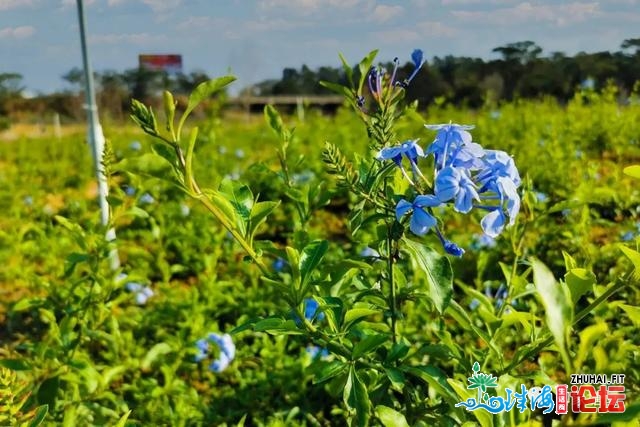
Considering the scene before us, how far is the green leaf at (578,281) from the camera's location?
3.14 feet

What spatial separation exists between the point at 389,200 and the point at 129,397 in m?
1.63

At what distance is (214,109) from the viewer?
4461mm

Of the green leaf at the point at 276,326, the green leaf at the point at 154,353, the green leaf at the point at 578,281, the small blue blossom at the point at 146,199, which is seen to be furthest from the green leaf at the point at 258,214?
the small blue blossom at the point at 146,199

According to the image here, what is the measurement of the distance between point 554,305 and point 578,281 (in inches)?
9.4

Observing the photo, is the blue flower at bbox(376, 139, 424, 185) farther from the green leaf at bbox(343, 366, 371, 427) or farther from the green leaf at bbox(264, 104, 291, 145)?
the green leaf at bbox(264, 104, 291, 145)

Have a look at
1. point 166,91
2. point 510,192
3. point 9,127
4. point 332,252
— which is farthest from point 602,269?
point 9,127

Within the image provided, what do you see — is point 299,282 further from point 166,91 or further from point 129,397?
point 129,397

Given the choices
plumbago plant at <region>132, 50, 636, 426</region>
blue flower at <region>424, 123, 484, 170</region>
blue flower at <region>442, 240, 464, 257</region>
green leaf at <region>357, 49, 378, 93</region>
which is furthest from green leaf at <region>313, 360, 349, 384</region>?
green leaf at <region>357, 49, 378, 93</region>

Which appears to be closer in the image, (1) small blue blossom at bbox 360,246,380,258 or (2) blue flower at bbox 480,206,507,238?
(2) blue flower at bbox 480,206,507,238

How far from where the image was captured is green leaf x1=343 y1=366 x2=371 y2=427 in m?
1.16

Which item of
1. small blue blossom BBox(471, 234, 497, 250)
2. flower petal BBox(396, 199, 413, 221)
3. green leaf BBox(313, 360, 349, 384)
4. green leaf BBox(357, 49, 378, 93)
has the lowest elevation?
small blue blossom BBox(471, 234, 497, 250)

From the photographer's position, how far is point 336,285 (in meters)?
1.38

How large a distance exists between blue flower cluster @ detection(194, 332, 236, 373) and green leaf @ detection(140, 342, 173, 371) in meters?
0.11

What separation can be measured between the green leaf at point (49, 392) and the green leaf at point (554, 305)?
4.87ft
